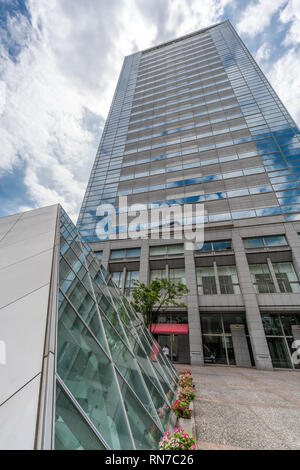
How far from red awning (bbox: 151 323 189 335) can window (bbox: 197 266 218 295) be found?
4112mm

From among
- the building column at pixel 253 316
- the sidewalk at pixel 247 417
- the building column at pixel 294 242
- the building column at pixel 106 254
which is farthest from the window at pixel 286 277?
the building column at pixel 106 254

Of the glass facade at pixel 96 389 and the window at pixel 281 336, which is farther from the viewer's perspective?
the window at pixel 281 336

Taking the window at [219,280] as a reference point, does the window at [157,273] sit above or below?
above

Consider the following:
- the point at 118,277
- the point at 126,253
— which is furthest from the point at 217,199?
the point at 118,277

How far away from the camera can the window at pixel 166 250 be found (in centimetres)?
2344

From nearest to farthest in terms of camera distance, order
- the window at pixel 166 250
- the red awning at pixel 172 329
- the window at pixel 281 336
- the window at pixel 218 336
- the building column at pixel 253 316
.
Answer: the building column at pixel 253 316 → the window at pixel 281 336 → the window at pixel 218 336 → the red awning at pixel 172 329 → the window at pixel 166 250

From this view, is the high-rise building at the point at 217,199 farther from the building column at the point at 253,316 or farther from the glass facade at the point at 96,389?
the glass facade at the point at 96,389

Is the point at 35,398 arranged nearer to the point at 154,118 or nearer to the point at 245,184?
the point at 245,184

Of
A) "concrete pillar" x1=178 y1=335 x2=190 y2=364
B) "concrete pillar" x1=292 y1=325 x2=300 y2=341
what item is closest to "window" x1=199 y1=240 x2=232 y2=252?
"concrete pillar" x1=292 y1=325 x2=300 y2=341

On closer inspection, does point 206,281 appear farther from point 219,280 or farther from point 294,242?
point 294,242

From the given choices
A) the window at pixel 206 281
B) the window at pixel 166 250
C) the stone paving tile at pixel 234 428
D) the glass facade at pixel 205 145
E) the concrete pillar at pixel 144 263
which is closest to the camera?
the stone paving tile at pixel 234 428

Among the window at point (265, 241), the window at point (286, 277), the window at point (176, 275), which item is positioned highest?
the window at point (265, 241)

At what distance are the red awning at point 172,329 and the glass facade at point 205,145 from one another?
12989 millimetres

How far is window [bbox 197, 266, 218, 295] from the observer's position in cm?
2024
